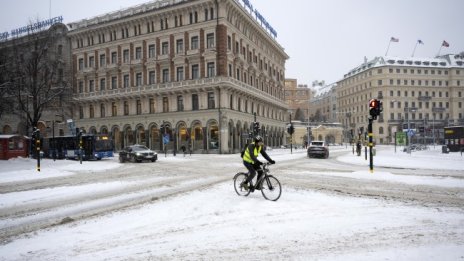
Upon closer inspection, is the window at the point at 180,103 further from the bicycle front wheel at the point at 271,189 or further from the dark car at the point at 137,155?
the bicycle front wheel at the point at 271,189

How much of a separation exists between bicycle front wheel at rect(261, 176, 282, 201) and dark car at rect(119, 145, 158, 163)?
2067 centimetres

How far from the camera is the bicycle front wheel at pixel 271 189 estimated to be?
373 inches

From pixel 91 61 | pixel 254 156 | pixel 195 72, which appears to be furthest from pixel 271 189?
pixel 91 61

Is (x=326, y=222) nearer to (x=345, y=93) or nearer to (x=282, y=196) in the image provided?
(x=282, y=196)

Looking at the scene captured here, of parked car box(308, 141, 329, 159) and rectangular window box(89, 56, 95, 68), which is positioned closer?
parked car box(308, 141, 329, 159)

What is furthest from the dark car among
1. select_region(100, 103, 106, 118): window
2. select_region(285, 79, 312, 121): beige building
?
select_region(285, 79, 312, 121): beige building

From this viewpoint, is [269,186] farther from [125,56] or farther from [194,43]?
[125,56]

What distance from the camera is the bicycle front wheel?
948 cm

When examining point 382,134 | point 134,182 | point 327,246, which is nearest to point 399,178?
point 327,246

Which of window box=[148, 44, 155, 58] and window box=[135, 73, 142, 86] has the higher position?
window box=[148, 44, 155, 58]

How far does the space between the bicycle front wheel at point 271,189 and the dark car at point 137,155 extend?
20.7 meters

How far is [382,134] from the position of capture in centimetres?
9138

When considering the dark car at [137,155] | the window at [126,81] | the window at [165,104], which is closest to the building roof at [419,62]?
the window at [165,104]

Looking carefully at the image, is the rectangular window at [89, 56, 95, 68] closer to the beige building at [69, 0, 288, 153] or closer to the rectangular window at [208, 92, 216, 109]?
the beige building at [69, 0, 288, 153]
